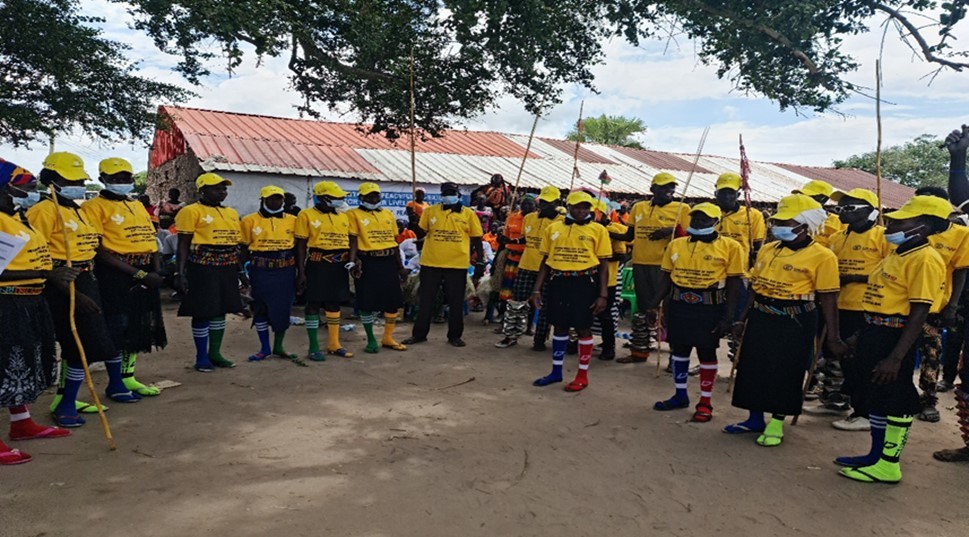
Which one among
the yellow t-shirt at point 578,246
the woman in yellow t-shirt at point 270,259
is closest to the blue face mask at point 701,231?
the yellow t-shirt at point 578,246

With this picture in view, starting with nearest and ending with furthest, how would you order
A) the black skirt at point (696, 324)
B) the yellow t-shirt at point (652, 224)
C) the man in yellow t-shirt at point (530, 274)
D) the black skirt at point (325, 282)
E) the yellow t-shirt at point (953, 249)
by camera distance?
1. the yellow t-shirt at point (953, 249)
2. the black skirt at point (696, 324)
3. the yellow t-shirt at point (652, 224)
4. the black skirt at point (325, 282)
5. the man in yellow t-shirt at point (530, 274)

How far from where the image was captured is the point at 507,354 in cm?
783

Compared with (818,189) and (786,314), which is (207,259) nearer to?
(786,314)

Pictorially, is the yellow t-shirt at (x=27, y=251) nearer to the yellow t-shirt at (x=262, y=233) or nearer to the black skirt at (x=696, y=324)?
the yellow t-shirt at (x=262, y=233)

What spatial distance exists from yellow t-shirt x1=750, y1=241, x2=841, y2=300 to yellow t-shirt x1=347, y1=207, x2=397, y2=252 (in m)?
4.29

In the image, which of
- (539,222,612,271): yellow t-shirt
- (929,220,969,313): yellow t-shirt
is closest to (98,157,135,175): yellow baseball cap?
(539,222,612,271): yellow t-shirt

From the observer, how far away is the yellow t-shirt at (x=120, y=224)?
5.21 metres

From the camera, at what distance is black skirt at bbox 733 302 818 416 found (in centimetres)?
469

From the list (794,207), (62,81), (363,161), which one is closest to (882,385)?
(794,207)

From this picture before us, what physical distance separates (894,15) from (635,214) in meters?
3.48

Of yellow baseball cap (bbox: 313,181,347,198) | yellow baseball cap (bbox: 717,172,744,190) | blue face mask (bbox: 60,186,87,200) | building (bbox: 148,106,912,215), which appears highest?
building (bbox: 148,106,912,215)

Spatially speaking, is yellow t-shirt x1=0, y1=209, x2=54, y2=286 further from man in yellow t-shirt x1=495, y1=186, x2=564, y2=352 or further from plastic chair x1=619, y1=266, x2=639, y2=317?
plastic chair x1=619, y1=266, x2=639, y2=317

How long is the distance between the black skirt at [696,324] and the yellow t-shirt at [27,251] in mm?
4727

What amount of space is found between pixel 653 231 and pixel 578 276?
1.37 meters
